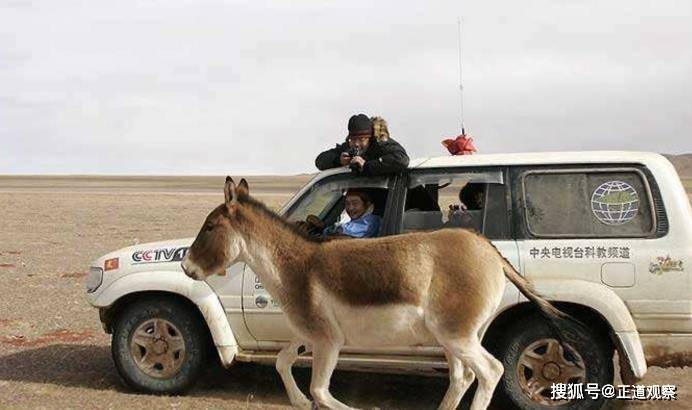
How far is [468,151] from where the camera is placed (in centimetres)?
810

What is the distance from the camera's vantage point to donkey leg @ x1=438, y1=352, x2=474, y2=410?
6434 millimetres

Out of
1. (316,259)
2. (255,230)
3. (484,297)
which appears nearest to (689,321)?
(484,297)

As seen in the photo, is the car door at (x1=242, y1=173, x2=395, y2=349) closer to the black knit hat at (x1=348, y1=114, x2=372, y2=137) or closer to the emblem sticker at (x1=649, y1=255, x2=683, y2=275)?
the black knit hat at (x1=348, y1=114, x2=372, y2=137)

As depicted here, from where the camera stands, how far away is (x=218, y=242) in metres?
6.50

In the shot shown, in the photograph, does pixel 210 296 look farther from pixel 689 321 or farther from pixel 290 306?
pixel 689 321

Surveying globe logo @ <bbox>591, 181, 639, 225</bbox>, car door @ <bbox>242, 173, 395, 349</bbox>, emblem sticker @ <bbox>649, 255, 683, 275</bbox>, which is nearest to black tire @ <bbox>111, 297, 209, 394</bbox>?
car door @ <bbox>242, 173, 395, 349</bbox>

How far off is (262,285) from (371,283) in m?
1.43

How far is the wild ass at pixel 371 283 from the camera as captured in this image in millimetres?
6039

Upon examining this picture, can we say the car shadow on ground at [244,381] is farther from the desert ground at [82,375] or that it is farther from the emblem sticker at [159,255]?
the emblem sticker at [159,255]

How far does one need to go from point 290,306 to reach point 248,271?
1.24m

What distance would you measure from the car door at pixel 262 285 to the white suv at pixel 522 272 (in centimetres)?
1

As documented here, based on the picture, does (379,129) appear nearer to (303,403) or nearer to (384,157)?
(384,157)

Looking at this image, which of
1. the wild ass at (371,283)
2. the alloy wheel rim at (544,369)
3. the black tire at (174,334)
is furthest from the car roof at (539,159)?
the black tire at (174,334)

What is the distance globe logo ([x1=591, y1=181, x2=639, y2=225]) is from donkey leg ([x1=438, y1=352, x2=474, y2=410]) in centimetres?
169
